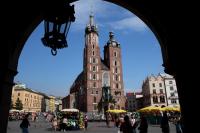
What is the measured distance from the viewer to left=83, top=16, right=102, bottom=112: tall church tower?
84.2 m

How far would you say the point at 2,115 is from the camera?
14.6 feet

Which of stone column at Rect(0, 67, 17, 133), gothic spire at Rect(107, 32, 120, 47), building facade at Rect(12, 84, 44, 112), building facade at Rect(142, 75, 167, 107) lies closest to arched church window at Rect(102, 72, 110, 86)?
gothic spire at Rect(107, 32, 120, 47)

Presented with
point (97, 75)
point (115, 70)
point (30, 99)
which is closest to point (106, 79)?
point (97, 75)

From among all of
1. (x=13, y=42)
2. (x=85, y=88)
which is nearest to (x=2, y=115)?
(x=13, y=42)

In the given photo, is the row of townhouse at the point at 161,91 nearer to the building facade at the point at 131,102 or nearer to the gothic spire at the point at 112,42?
the gothic spire at the point at 112,42

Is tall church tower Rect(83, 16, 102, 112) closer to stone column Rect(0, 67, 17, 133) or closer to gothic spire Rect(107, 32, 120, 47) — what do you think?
gothic spire Rect(107, 32, 120, 47)

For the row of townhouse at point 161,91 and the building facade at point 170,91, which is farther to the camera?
the row of townhouse at point 161,91

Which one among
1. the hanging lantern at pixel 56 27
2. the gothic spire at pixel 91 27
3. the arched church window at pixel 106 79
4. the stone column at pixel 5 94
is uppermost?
the gothic spire at pixel 91 27

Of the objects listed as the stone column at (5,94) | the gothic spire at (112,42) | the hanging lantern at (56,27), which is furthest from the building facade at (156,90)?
the hanging lantern at (56,27)

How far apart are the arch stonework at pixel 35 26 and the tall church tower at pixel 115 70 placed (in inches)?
3225

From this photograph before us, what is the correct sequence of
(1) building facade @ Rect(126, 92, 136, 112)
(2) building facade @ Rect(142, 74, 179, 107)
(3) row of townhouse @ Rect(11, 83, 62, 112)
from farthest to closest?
(1) building facade @ Rect(126, 92, 136, 112)
(3) row of townhouse @ Rect(11, 83, 62, 112)
(2) building facade @ Rect(142, 74, 179, 107)

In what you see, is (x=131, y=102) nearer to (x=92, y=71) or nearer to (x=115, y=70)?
(x=115, y=70)

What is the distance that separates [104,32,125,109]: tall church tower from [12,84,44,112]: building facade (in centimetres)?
3963

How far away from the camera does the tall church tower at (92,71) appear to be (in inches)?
3314
